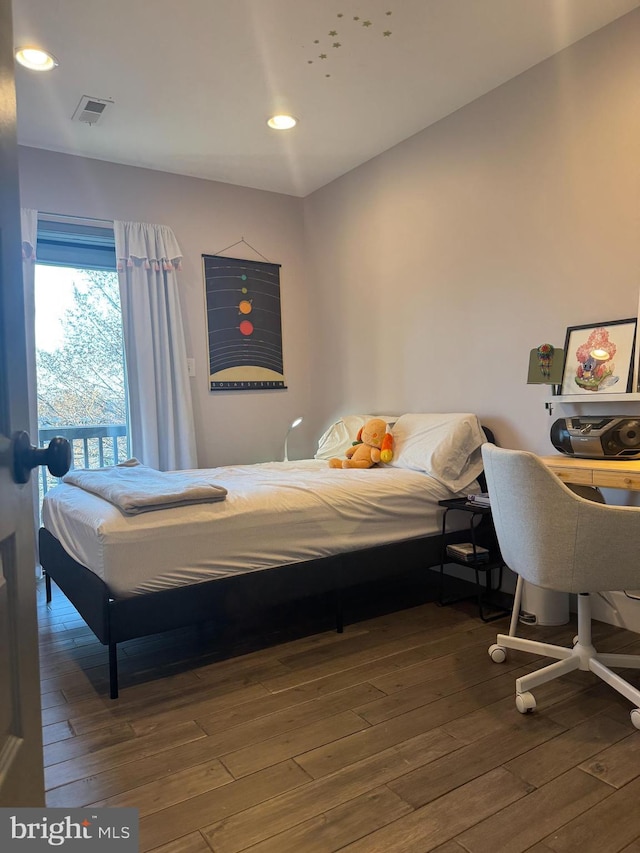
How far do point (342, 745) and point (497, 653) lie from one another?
806 millimetres

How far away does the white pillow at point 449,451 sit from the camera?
310 centimetres

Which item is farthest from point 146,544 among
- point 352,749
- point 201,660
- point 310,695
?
point 352,749

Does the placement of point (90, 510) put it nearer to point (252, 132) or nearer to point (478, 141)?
point (252, 132)

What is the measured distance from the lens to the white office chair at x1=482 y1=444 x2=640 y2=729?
1861 mm

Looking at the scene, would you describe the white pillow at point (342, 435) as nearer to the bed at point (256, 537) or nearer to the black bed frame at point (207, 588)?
the bed at point (256, 537)

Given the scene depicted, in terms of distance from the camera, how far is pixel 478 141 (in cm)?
326

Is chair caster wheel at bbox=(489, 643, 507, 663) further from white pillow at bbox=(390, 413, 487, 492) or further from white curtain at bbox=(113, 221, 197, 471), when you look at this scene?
white curtain at bbox=(113, 221, 197, 471)

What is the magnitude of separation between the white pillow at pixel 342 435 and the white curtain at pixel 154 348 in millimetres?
919

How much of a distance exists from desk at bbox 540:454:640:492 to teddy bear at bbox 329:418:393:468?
1116 millimetres

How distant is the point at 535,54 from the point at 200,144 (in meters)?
1.99

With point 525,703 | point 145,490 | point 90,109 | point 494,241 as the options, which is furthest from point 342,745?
point 90,109

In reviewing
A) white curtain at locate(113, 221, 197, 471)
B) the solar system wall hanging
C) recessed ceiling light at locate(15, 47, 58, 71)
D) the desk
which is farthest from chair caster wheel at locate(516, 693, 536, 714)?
recessed ceiling light at locate(15, 47, 58, 71)

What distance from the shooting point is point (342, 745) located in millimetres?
1808

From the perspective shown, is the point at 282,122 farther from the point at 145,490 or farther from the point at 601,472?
the point at 601,472
